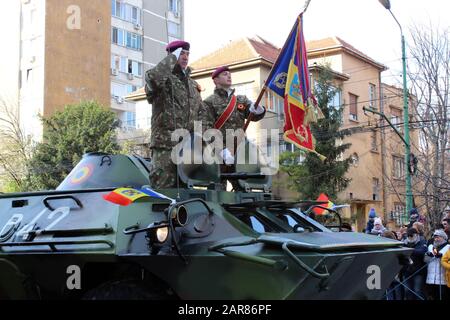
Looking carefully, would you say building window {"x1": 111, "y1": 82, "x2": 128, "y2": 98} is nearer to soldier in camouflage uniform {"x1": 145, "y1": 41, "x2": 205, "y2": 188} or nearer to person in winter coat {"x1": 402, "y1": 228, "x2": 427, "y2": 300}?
person in winter coat {"x1": 402, "y1": 228, "x2": 427, "y2": 300}

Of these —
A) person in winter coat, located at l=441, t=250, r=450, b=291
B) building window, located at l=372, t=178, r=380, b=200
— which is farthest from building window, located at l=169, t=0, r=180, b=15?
person in winter coat, located at l=441, t=250, r=450, b=291

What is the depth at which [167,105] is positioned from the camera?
632 cm

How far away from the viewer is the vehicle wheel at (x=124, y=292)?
4.82 metres

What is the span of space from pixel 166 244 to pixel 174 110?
1.87 m

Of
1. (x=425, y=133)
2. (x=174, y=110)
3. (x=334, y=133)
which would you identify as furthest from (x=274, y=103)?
(x=174, y=110)

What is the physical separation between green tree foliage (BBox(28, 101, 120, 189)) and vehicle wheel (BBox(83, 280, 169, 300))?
21.6 metres

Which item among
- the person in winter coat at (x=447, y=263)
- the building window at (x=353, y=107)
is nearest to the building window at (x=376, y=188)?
the building window at (x=353, y=107)

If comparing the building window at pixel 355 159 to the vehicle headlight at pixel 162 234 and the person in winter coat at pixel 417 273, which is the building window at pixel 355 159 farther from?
the vehicle headlight at pixel 162 234

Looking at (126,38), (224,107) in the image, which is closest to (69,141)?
(126,38)

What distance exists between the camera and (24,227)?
A: 5.75 m

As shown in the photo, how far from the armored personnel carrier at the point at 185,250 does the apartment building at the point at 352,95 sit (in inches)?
789

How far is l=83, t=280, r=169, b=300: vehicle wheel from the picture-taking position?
190 inches

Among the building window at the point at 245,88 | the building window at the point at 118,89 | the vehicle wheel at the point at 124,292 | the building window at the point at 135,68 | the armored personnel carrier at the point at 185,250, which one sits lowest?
the vehicle wheel at the point at 124,292

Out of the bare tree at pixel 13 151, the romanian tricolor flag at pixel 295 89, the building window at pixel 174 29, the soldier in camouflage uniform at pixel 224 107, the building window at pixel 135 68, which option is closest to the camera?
the soldier in camouflage uniform at pixel 224 107
